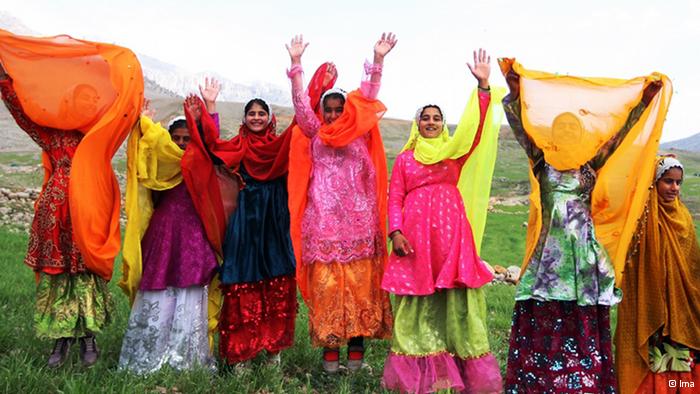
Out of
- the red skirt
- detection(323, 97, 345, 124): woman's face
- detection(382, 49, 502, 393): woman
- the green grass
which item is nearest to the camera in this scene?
the green grass

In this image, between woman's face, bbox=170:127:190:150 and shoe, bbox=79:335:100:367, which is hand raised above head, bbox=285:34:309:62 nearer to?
woman's face, bbox=170:127:190:150

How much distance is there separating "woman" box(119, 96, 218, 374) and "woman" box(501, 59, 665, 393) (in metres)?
2.23

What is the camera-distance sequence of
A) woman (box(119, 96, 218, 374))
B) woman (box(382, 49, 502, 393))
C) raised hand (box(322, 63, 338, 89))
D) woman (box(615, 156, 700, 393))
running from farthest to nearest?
raised hand (box(322, 63, 338, 89)) → woman (box(119, 96, 218, 374)) → woman (box(382, 49, 502, 393)) → woman (box(615, 156, 700, 393))

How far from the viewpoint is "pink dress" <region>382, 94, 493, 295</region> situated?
3.74 m

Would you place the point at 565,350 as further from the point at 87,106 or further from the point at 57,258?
the point at 87,106

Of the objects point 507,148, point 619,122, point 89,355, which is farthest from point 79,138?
point 507,148

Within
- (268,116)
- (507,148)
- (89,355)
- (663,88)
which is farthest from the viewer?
(507,148)

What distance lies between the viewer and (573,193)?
141 inches

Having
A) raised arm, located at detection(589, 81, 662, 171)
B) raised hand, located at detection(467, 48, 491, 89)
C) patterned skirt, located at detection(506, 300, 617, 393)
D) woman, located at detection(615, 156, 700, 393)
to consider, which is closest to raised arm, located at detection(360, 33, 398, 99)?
raised hand, located at detection(467, 48, 491, 89)

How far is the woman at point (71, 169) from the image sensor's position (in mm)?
3764

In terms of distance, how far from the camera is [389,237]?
3.95 m

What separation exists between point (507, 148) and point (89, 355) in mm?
39316

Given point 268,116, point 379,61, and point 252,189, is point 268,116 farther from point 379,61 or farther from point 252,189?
point 379,61

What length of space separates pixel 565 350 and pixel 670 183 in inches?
53.3
